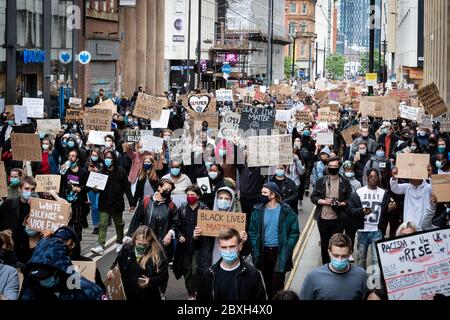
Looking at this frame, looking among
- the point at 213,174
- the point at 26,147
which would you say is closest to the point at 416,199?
the point at 213,174

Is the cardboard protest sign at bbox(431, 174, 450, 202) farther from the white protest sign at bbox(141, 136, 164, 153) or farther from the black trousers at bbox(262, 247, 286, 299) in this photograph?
the white protest sign at bbox(141, 136, 164, 153)

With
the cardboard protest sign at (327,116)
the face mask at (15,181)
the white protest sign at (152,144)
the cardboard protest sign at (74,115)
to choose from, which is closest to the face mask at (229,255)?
the face mask at (15,181)

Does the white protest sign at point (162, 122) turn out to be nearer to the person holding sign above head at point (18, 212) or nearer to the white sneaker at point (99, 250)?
the white sneaker at point (99, 250)

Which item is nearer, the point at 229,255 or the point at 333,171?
the point at 229,255

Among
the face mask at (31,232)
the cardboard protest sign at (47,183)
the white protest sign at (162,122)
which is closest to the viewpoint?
the face mask at (31,232)

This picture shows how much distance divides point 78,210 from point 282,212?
4907 mm

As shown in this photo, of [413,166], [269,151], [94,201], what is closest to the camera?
[413,166]

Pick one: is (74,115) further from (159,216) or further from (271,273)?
(271,273)

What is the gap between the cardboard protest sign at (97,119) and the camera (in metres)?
22.3

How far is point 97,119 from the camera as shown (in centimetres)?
2248

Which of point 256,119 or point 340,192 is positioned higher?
point 256,119

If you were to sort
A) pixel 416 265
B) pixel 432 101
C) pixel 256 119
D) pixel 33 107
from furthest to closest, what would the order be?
pixel 33 107
pixel 432 101
pixel 256 119
pixel 416 265

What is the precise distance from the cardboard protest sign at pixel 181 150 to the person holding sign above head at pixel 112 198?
2065 mm

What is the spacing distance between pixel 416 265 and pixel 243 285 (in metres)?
1.35
